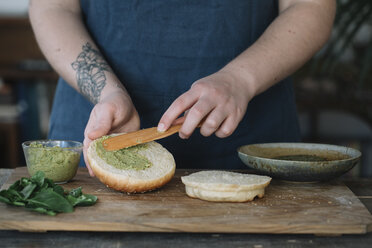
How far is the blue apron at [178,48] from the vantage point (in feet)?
6.01

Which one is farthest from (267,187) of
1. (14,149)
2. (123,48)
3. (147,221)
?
(14,149)

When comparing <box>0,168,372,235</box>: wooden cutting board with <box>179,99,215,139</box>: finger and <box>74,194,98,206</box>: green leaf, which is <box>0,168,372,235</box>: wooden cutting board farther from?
<box>179,99,215,139</box>: finger

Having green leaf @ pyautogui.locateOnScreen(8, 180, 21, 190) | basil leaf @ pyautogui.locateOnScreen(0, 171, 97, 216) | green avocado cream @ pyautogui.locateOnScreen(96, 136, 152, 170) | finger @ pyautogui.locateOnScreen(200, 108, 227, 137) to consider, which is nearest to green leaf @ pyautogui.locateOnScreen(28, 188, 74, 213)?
basil leaf @ pyautogui.locateOnScreen(0, 171, 97, 216)

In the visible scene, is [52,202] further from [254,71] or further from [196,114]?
[254,71]

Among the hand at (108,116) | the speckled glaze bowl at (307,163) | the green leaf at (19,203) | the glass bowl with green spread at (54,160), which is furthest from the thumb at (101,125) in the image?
the speckled glaze bowl at (307,163)

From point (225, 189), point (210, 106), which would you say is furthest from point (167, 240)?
point (210, 106)

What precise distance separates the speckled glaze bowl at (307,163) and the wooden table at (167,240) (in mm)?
284

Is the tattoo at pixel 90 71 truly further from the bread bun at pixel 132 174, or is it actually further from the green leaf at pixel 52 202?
the green leaf at pixel 52 202

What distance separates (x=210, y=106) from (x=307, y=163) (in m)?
0.35

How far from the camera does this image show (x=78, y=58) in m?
1.76

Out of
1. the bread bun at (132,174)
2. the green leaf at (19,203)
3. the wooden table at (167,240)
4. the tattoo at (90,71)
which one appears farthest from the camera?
the tattoo at (90,71)

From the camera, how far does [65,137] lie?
199cm

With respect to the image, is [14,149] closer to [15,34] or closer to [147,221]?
[15,34]

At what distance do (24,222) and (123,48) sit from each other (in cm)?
93
